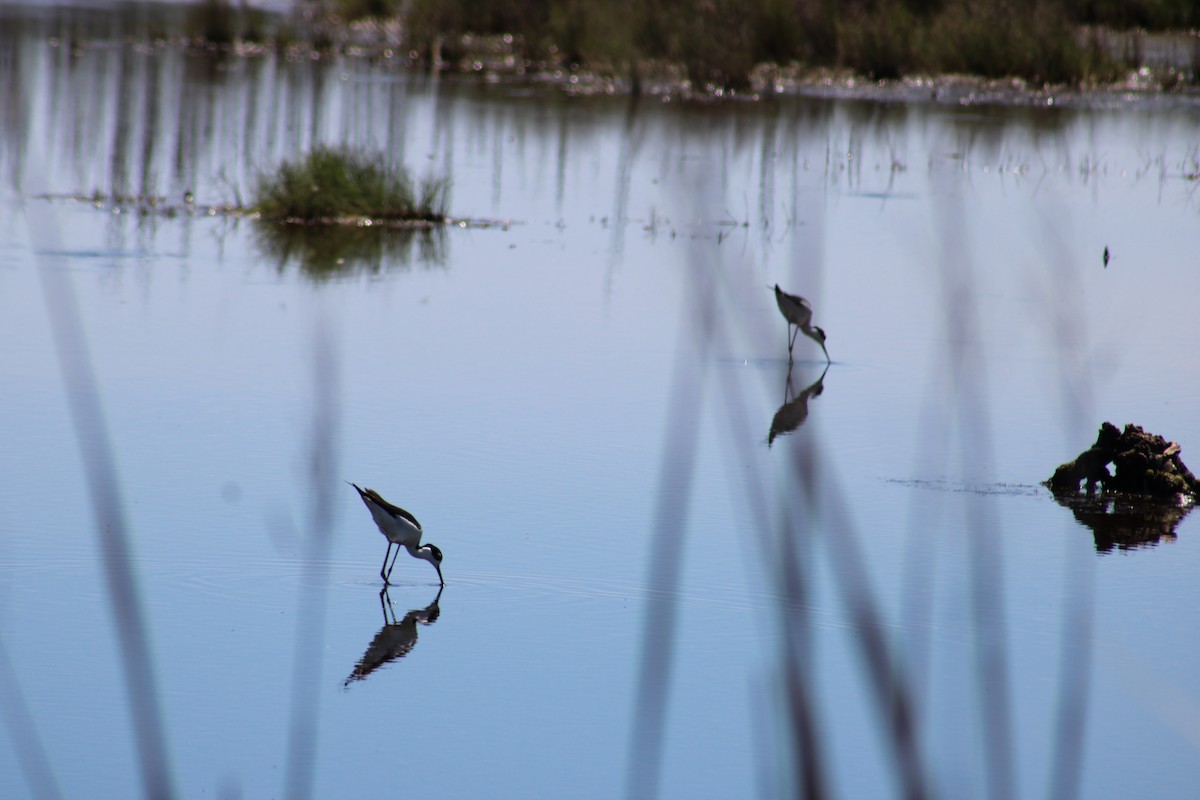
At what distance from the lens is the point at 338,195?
1034cm

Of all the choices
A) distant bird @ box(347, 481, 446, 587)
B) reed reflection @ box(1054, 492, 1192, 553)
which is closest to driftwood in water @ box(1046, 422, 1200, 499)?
reed reflection @ box(1054, 492, 1192, 553)

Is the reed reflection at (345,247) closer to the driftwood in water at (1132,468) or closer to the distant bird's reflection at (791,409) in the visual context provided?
the distant bird's reflection at (791,409)

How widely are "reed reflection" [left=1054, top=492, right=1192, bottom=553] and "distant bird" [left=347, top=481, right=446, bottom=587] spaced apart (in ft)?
6.23

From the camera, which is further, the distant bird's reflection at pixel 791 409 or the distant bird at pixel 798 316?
the distant bird at pixel 798 316

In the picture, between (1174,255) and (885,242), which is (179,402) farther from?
(1174,255)

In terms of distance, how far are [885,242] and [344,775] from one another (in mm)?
7415

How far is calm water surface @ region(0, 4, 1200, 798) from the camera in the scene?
340 cm

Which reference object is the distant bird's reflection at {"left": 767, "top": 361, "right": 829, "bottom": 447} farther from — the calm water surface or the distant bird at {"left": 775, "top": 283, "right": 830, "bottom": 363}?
the distant bird at {"left": 775, "top": 283, "right": 830, "bottom": 363}

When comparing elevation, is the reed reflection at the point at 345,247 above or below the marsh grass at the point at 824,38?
below

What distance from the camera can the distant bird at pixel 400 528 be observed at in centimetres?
421

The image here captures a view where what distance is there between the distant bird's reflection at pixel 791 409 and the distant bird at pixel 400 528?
6.21ft

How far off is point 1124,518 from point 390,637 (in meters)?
2.36

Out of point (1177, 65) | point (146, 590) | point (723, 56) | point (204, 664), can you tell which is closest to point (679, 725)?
point (204, 664)

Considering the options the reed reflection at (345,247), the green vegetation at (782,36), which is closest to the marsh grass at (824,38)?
the green vegetation at (782,36)
